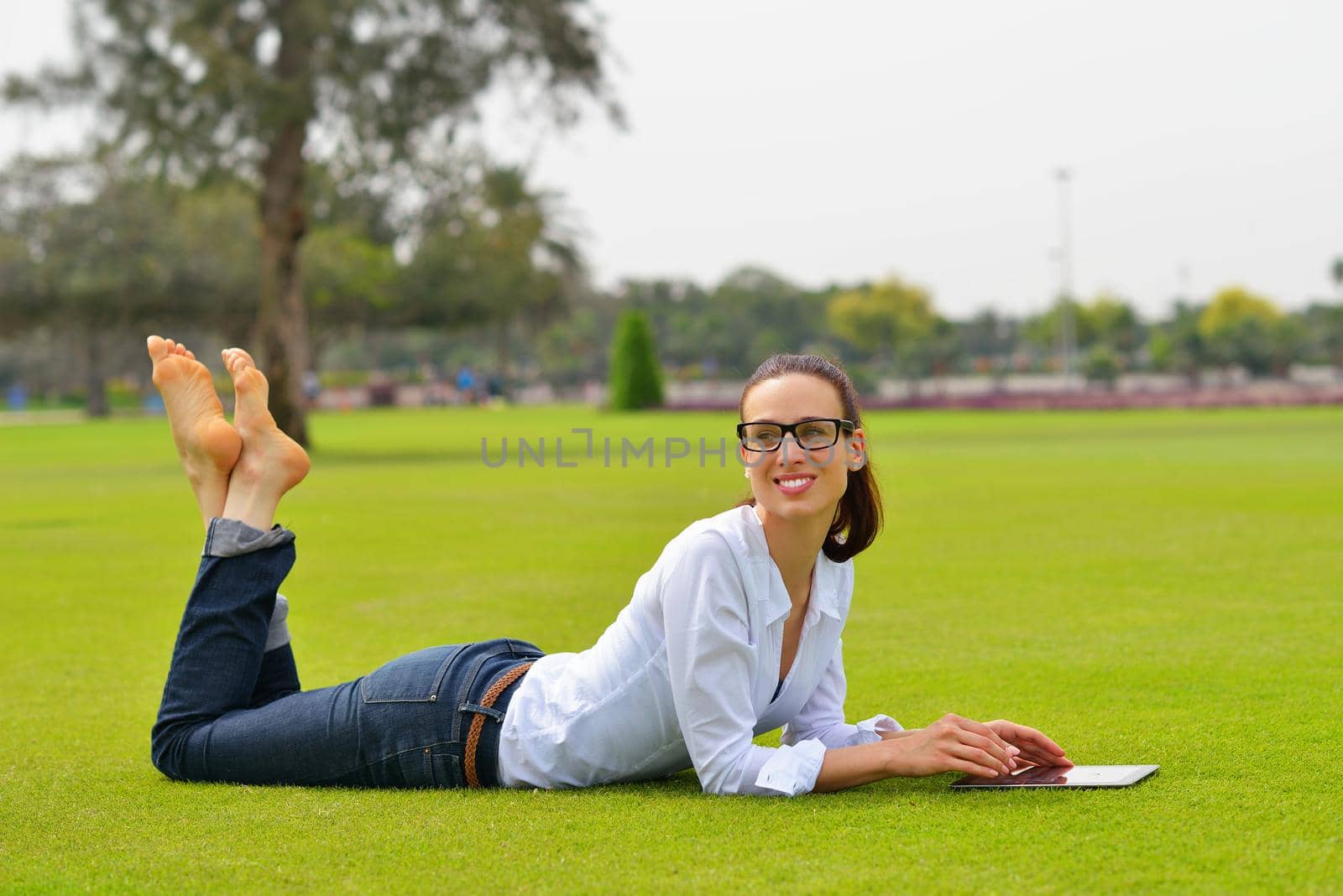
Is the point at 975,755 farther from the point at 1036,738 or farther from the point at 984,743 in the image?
the point at 1036,738

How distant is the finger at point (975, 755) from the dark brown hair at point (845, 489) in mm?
509

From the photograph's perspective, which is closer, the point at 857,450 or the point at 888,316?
the point at 857,450

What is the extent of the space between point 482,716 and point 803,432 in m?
1.02

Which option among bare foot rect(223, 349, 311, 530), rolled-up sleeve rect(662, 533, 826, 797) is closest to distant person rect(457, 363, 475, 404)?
bare foot rect(223, 349, 311, 530)

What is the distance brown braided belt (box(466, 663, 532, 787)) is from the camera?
3672mm

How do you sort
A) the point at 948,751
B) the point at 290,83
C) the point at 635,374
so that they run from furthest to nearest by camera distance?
1. the point at 635,374
2. the point at 290,83
3. the point at 948,751

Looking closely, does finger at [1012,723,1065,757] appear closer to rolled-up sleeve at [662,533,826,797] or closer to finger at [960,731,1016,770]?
finger at [960,731,1016,770]

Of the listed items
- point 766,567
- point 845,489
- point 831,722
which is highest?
point 845,489

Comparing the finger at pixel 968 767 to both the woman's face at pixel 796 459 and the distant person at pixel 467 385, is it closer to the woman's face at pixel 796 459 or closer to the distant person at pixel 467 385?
the woman's face at pixel 796 459

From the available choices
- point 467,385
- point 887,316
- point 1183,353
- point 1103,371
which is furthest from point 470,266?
point 887,316

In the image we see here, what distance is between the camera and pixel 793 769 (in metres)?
3.53

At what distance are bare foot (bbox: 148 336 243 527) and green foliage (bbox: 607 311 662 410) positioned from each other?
44.7 metres

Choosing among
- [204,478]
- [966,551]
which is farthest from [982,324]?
[204,478]

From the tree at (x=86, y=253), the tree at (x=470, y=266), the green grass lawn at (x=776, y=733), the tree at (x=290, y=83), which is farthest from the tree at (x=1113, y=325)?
the green grass lawn at (x=776, y=733)
